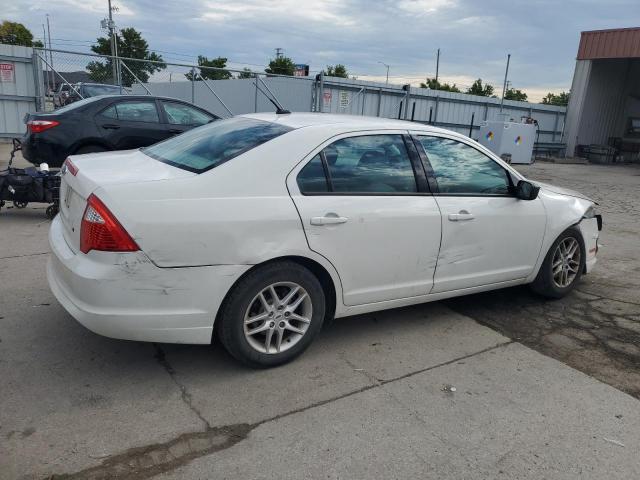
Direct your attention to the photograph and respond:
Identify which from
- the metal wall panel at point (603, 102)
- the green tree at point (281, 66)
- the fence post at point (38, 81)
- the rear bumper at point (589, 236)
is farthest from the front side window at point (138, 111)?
the green tree at point (281, 66)

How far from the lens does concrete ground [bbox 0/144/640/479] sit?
2523 mm

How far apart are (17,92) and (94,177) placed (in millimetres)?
11415

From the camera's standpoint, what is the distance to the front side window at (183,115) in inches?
340

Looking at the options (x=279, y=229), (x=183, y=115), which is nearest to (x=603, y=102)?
(x=183, y=115)

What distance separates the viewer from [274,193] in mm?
3178

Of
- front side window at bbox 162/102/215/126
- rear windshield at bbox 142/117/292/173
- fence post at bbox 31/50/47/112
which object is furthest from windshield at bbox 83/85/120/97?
rear windshield at bbox 142/117/292/173

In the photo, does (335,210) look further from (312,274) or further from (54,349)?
(54,349)

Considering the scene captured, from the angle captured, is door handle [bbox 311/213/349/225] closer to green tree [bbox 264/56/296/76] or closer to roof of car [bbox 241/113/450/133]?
roof of car [bbox 241/113/450/133]

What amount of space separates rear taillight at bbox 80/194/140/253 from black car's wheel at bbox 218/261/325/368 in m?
0.67

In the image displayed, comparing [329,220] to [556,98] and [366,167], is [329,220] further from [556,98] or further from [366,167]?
[556,98]

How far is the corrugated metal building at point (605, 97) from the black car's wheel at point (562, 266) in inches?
855

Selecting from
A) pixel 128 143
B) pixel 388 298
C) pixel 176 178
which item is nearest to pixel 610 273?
pixel 388 298

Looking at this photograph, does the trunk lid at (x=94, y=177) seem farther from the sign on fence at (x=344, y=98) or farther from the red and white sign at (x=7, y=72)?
the sign on fence at (x=344, y=98)

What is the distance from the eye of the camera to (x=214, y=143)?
3.63 m
